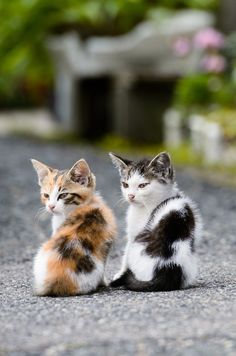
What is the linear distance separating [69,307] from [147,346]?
36.5 inches

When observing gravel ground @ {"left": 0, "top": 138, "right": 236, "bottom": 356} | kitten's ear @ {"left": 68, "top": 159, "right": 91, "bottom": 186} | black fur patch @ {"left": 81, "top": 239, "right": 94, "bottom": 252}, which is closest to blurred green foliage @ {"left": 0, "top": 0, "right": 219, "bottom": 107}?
gravel ground @ {"left": 0, "top": 138, "right": 236, "bottom": 356}

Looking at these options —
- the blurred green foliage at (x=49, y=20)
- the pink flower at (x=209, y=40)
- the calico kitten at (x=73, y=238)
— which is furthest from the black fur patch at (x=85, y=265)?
the blurred green foliage at (x=49, y=20)

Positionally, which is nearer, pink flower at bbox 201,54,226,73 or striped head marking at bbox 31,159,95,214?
striped head marking at bbox 31,159,95,214

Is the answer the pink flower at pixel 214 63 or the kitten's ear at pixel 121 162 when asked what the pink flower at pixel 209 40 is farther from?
the kitten's ear at pixel 121 162

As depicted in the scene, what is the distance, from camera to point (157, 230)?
5.51 meters

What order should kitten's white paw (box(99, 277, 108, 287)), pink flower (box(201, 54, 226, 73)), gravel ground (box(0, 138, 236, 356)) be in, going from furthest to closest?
pink flower (box(201, 54, 226, 73)), kitten's white paw (box(99, 277, 108, 287)), gravel ground (box(0, 138, 236, 356))

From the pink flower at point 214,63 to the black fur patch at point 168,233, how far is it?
9243mm

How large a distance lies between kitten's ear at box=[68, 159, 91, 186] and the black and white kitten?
0.23 m

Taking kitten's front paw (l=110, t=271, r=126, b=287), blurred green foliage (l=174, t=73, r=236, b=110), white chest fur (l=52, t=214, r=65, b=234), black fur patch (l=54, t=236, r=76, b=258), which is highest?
white chest fur (l=52, t=214, r=65, b=234)

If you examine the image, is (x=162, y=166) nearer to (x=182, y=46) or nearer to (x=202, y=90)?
(x=202, y=90)

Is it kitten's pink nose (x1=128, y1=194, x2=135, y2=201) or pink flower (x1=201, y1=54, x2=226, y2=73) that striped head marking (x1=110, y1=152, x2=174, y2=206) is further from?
pink flower (x1=201, y1=54, x2=226, y2=73)

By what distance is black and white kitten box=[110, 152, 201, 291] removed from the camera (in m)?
5.45

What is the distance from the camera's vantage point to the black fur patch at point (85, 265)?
5418mm

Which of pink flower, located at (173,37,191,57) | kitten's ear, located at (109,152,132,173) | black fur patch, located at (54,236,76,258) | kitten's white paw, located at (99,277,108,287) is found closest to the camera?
black fur patch, located at (54,236,76,258)
